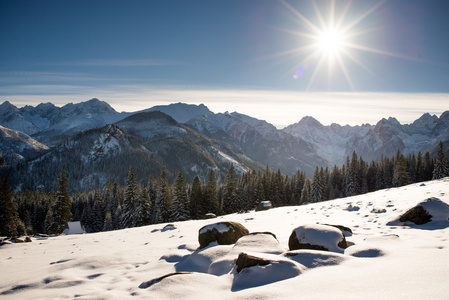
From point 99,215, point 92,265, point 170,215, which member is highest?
point 92,265

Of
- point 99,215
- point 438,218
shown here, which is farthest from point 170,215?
point 438,218

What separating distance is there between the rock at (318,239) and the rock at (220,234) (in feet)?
10.4

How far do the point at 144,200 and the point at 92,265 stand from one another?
3890 centimetres

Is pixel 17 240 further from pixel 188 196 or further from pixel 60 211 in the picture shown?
pixel 188 196

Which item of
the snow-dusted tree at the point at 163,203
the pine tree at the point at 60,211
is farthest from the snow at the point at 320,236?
the pine tree at the point at 60,211

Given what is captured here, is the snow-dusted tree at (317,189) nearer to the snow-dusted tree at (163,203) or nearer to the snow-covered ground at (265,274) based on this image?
the snow-dusted tree at (163,203)

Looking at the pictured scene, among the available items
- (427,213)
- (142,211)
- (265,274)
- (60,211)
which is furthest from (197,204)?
(265,274)

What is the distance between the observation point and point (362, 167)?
81.4 meters

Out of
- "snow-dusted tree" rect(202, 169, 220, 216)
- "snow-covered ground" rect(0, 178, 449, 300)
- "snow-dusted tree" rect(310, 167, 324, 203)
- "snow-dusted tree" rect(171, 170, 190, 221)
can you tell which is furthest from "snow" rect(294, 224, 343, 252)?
"snow-dusted tree" rect(310, 167, 324, 203)

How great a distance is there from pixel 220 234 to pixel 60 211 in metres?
40.2

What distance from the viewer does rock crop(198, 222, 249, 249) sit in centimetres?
1134

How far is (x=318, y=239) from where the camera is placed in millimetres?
8922

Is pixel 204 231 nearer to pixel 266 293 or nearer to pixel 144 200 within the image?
pixel 266 293

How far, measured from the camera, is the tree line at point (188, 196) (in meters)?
41.2
